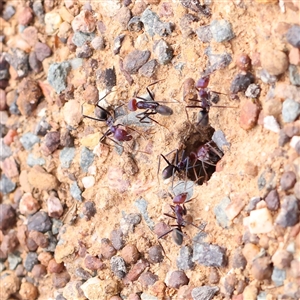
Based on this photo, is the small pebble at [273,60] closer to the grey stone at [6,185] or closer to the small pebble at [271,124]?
Answer: the small pebble at [271,124]

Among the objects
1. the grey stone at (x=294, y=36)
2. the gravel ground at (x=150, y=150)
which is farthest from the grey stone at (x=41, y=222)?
the grey stone at (x=294, y=36)

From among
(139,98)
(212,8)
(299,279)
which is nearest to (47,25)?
(139,98)

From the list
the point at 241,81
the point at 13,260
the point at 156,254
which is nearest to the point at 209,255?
the point at 156,254

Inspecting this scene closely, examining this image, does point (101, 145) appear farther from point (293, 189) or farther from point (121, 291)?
point (293, 189)

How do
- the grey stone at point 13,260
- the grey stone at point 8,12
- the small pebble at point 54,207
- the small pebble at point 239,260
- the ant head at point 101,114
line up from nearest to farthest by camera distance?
1. the small pebble at point 239,260
2. the ant head at point 101,114
3. the small pebble at point 54,207
4. the grey stone at point 13,260
5. the grey stone at point 8,12

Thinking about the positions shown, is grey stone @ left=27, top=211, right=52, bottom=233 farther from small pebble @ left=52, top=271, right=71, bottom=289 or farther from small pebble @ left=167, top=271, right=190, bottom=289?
small pebble @ left=167, top=271, right=190, bottom=289

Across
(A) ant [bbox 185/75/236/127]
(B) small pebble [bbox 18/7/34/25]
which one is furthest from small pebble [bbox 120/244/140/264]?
(B) small pebble [bbox 18/7/34/25]
